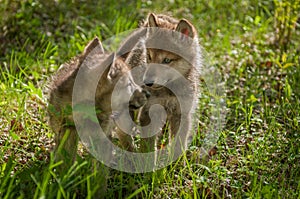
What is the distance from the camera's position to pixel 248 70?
677 centimetres

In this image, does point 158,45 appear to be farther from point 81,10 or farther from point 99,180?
point 81,10

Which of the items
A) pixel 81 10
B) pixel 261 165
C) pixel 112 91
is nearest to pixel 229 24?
pixel 81 10

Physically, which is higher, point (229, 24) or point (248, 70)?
point (229, 24)

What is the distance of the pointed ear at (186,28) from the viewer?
5.45m

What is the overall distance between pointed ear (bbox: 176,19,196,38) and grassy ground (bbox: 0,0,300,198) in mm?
973

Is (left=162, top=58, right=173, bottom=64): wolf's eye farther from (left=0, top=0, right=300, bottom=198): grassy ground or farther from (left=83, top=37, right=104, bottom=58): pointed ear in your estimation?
(left=83, top=37, right=104, bottom=58): pointed ear

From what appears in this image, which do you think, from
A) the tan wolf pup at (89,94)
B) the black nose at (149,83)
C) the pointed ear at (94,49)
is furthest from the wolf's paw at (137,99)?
the black nose at (149,83)

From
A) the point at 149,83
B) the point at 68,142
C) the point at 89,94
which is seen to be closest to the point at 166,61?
the point at 149,83

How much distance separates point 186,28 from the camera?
5.50 meters

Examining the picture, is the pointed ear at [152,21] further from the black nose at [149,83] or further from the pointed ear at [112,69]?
the pointed ear at [112,69]

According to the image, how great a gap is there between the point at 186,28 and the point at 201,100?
3.63ft

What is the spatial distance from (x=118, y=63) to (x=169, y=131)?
128 cm

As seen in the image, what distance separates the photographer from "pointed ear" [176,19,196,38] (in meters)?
5.45

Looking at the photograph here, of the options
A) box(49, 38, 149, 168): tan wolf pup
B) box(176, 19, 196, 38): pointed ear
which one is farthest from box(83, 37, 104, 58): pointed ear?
box(176, 19, 196, 38): pointed ear
